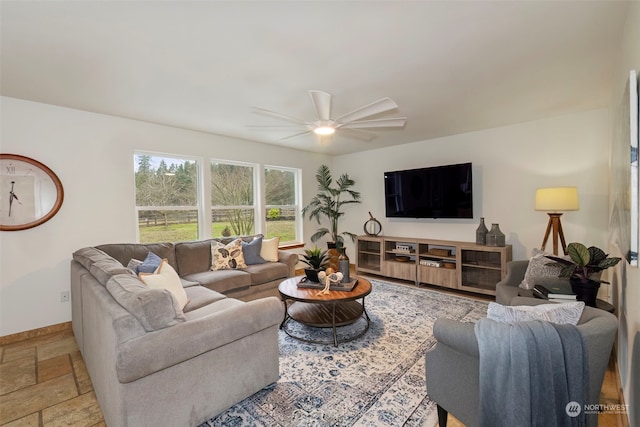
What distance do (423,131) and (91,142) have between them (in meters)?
4.44

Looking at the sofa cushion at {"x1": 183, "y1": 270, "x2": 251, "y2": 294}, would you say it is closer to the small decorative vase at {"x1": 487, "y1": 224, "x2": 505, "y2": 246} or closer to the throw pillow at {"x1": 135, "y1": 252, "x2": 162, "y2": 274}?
the throw pillow at {"x1": 135, "y1": 252, "x2": 162, "y2": 274}

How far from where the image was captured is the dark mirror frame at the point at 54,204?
290 cm

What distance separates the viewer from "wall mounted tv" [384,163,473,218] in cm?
442

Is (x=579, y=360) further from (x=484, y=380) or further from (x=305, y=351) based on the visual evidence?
(x=305, y=351)

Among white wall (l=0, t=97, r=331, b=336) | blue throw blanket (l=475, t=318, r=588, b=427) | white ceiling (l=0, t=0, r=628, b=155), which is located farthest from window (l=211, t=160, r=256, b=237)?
blue throw blanket (l=475, t=318, r=588, b=427)

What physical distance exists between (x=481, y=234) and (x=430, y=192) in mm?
1003

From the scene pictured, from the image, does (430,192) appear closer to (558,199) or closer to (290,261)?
(558,199)

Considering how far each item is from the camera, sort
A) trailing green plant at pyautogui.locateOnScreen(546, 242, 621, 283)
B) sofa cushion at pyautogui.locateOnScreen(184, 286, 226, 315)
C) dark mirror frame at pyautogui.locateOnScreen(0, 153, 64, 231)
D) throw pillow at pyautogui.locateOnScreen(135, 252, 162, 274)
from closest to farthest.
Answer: trailing green plant at pyautogui.locateOnScreen(546, 242, 621, 283) → sofa cushion at pyautogui.locateOnScreen(184, 286, 226, 315) → throw pillow at pyautogui.locateOnScreen(135, 252, 162, 274) → dark mirror frame at pyautogui.locateOnScreen(0, 153, 64, 231)

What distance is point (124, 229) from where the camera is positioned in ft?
11.9

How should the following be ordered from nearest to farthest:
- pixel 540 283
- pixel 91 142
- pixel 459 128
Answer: pixel 540 283 < pixel 91 142 < pixel 459 128

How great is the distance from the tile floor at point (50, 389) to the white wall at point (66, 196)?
0.46m

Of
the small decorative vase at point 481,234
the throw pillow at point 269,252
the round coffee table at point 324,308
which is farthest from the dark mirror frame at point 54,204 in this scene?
the small decorative vase at point 481,234

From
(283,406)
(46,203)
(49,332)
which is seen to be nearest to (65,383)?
(49,332)

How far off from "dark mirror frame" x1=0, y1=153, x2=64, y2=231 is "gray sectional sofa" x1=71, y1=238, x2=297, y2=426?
4.21ft
